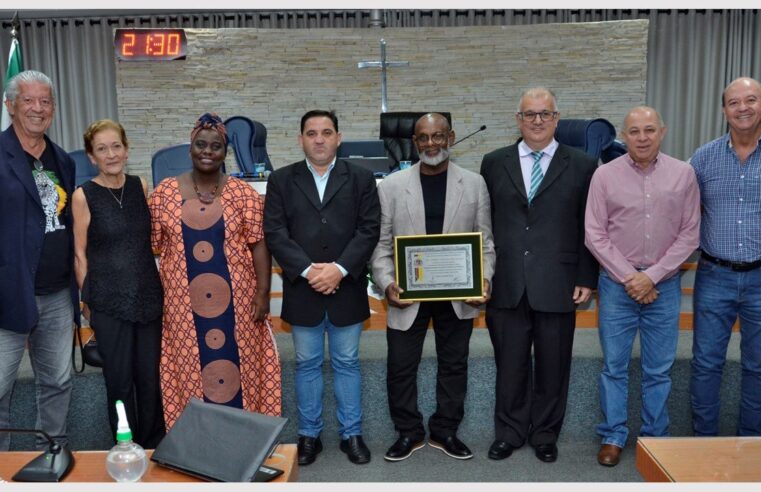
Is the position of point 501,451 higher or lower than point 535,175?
lower

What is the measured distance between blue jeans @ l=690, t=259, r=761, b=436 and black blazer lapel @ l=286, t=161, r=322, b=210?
5.04ft

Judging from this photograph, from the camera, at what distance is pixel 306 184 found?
108 inches

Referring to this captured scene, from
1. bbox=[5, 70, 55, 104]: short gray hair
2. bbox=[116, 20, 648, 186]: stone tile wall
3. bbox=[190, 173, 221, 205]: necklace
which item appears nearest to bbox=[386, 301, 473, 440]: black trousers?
bbox=[190, 173, 221, 205]: necklace

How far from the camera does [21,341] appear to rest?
2.49 metres

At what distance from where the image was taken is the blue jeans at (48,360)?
8.10ft

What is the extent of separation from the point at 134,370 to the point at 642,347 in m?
1.99

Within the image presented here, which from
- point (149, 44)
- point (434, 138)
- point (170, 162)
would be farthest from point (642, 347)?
point (149, 44)

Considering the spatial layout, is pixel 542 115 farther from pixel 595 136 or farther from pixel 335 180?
pixel 595 136

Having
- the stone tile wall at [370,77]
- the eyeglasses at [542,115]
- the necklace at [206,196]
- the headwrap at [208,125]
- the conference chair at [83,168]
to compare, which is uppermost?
the stone tile wall at [370,77]

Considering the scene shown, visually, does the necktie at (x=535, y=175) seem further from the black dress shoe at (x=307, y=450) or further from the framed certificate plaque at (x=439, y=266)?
the black dress shoe at (x=307, y=450)

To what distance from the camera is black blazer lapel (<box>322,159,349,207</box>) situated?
8.95 feet

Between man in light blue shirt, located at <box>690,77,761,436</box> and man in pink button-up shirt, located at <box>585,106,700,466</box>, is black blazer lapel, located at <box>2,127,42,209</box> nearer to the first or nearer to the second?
man in pink button-up shirt, located at <box>585,106,700,466</box>

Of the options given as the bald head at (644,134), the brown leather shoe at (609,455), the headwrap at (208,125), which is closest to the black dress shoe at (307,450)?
the brown leather shoe at (609,455)

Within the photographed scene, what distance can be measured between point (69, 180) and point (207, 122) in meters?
0.56
